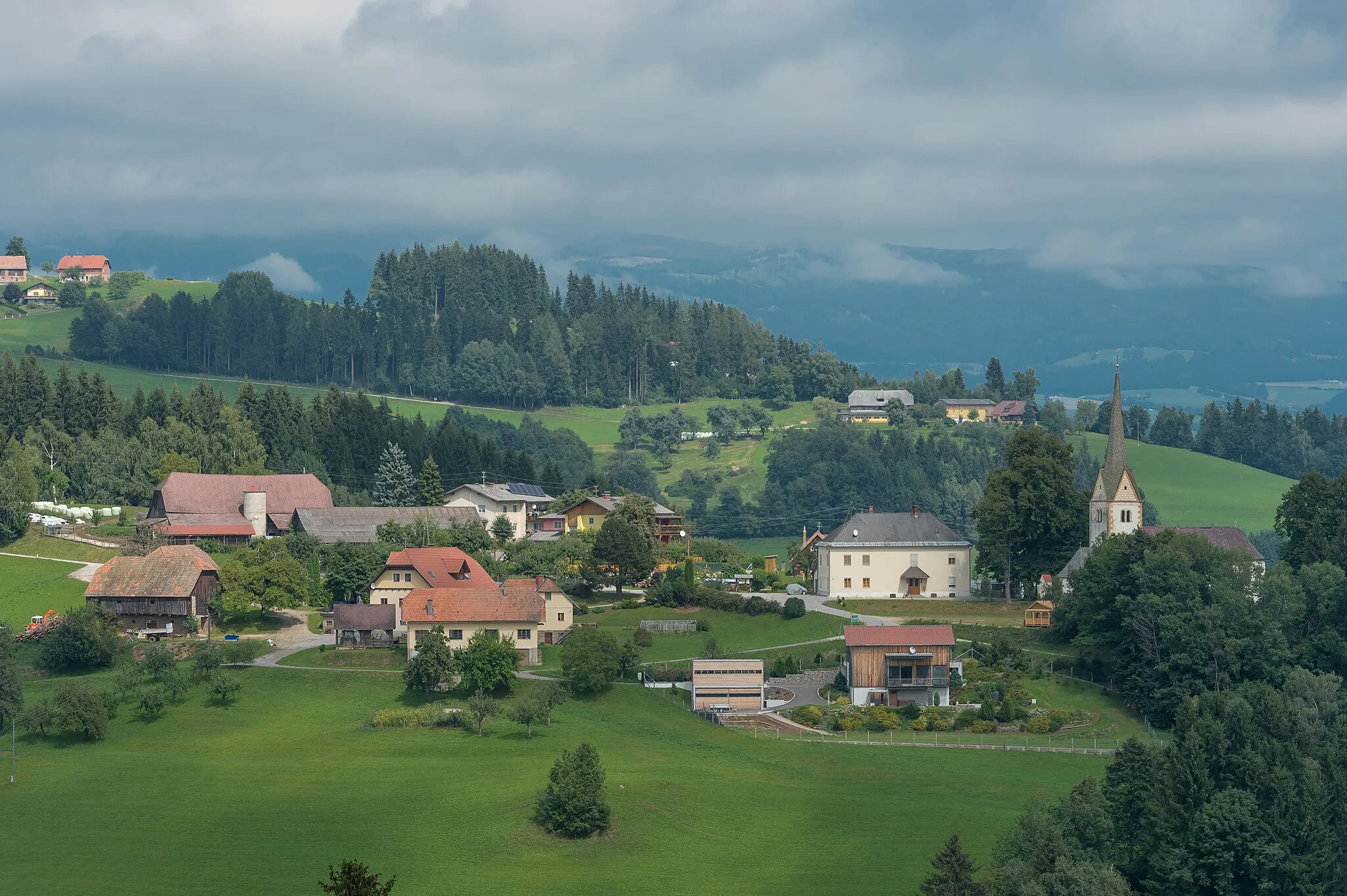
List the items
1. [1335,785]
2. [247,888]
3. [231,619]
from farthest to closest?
[231,619]
[1335,785]
[247,888]

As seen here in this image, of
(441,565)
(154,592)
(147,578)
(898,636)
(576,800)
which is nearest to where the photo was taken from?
(576,800)

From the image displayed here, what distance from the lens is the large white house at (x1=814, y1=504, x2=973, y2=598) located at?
102 meters

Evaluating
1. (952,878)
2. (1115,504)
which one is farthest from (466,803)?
(1115,504)

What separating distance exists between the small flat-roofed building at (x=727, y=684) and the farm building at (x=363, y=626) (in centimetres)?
1591

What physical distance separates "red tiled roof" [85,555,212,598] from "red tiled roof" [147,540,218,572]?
276 mm

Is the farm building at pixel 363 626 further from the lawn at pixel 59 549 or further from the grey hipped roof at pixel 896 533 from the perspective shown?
the grey hipped roof at pixel 896 533

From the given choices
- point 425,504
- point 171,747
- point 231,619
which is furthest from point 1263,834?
point 425,504

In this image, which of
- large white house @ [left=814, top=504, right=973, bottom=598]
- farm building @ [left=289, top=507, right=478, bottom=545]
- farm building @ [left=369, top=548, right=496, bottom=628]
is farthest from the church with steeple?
farm building @ [left=289, top=507, right=478, bottom=545]

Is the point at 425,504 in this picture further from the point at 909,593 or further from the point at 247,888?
Answer: the point at 247,888

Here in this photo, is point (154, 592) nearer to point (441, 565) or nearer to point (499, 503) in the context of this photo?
point (441, 565)

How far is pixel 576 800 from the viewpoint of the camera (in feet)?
204

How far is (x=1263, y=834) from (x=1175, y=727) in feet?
33.7

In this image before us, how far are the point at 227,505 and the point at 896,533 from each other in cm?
4189

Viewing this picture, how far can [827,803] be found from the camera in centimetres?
6675
